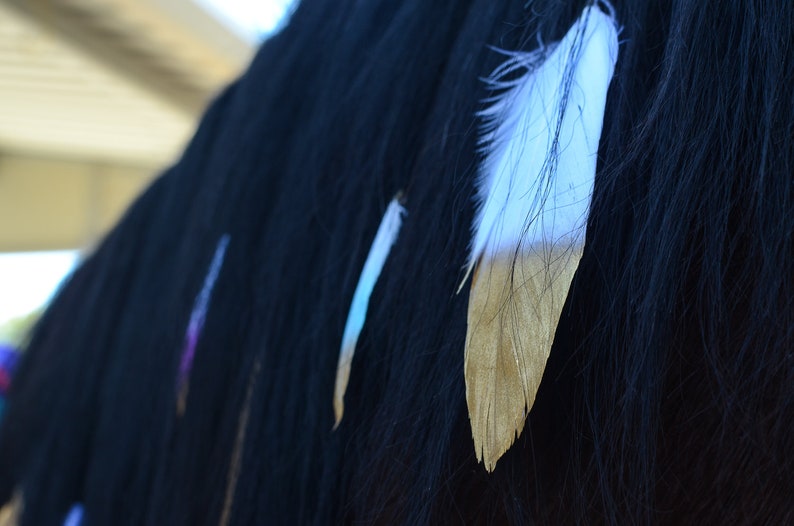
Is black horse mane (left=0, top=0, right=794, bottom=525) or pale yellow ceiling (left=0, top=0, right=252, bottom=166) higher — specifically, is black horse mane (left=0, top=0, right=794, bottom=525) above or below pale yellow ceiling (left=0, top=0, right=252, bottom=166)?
below

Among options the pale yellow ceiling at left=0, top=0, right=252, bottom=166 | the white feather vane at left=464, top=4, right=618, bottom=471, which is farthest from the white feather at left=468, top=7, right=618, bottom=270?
the pale yellow ceiling at left=0, top=0, right=252, bottom=166

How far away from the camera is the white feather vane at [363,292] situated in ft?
1.37

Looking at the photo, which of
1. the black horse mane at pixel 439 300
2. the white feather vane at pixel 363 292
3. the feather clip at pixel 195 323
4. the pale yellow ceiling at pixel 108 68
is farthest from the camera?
the pale yellow ceiling at pixel 108 68

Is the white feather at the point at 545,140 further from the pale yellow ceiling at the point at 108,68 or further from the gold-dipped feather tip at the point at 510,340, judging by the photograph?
the pale yellow ceiling at the point at 108,68

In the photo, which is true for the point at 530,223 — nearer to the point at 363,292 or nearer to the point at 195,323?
the point at 363,292

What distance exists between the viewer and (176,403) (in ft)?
1.82

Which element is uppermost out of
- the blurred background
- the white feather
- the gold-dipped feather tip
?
the blurred background

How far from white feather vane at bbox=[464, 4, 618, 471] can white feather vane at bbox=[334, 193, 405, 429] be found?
7 cm

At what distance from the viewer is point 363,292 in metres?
0.43

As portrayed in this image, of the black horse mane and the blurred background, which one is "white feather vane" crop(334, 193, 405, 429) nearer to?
the black horse mane

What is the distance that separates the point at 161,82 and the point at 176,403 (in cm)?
249

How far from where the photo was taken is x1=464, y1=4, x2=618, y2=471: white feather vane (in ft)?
1.05

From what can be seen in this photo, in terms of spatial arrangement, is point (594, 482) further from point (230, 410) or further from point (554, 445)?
point (230, 410)

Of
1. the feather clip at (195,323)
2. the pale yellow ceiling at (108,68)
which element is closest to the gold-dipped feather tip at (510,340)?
the feather clip at (195,323)
